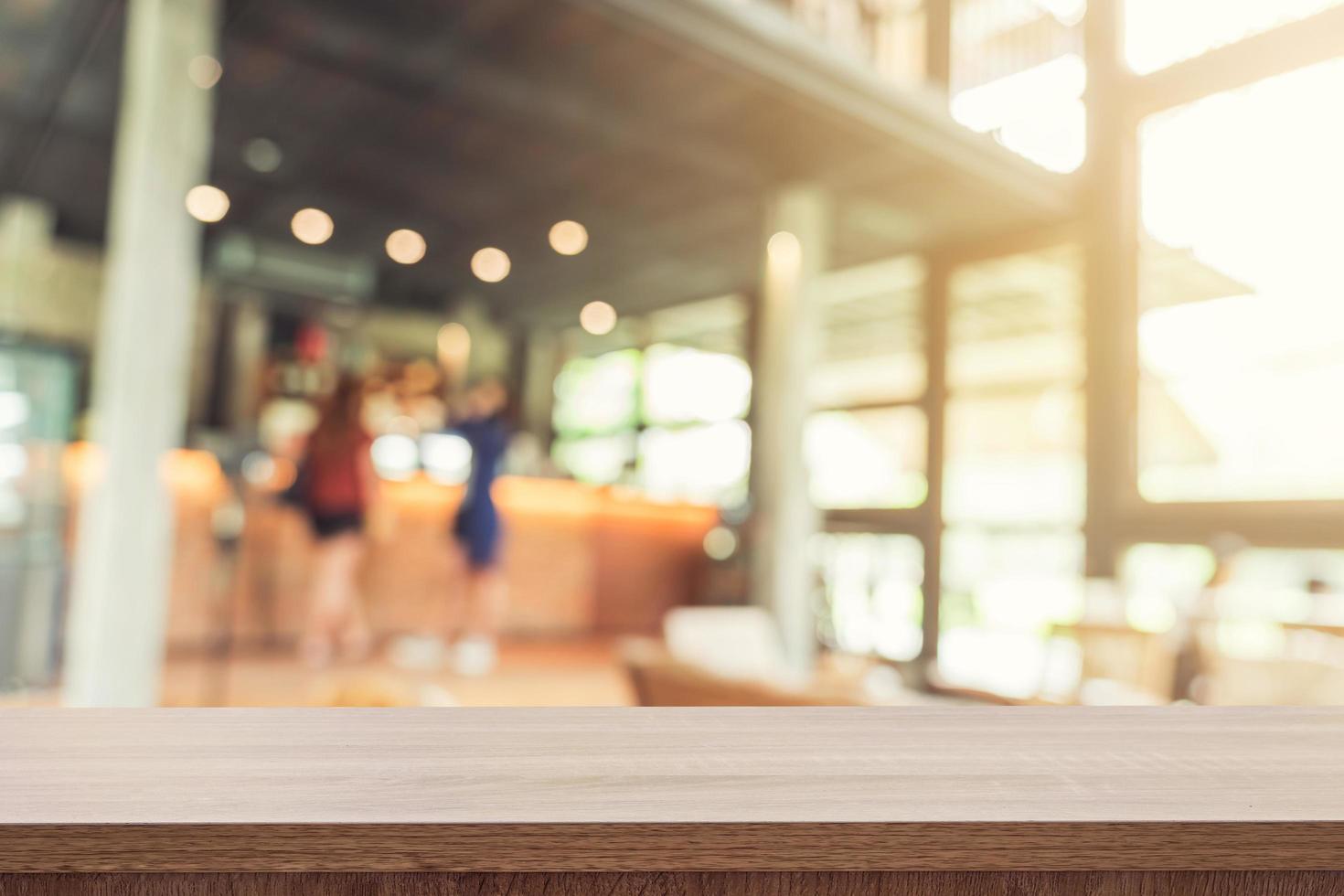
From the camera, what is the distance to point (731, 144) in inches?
224

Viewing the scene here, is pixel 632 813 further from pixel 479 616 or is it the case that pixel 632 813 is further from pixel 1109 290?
pixel 1109 290

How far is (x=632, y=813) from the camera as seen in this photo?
1.67ft

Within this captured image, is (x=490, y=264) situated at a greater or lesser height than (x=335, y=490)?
greater

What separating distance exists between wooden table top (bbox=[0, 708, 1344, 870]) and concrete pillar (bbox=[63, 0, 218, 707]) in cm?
354

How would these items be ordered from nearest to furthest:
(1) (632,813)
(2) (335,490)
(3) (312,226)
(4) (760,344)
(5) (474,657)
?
1. (1) (632,813)
2. (2) (335,490)
3. (5) (474,657)
4. (4) (760,344)
5. (3) (312,226)

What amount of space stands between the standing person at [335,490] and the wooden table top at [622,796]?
464cm

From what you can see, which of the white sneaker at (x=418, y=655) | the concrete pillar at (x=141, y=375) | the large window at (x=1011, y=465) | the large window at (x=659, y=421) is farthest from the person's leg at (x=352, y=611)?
the large window at (x=1011, y=465)

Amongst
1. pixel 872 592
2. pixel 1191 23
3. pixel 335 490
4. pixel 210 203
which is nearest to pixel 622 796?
pixel 335 490

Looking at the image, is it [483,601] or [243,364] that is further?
[243,364]

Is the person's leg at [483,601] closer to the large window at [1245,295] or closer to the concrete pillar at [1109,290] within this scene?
the concrete pillar at [1109,290]

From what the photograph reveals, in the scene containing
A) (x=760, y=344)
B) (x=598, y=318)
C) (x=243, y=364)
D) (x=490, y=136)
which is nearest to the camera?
(x=490, y=136)

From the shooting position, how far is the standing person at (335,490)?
5094 mm

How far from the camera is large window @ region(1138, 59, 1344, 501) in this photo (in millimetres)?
5023

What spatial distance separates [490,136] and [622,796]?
5887 millimetres
